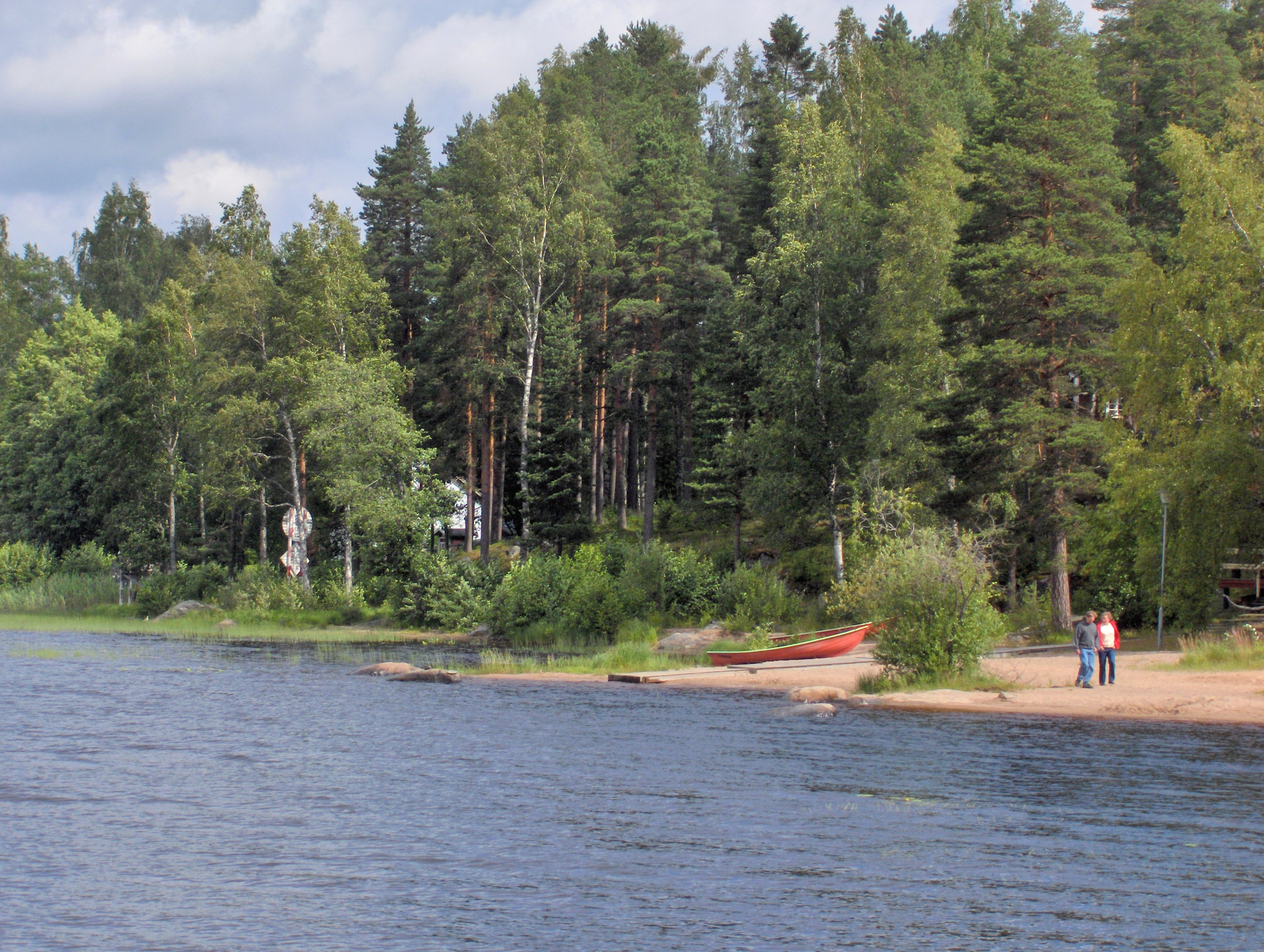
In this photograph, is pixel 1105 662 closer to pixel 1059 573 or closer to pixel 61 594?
pixel 1059 573

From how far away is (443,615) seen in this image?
49656mm

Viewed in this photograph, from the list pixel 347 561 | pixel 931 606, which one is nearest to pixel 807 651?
pixel 931 606

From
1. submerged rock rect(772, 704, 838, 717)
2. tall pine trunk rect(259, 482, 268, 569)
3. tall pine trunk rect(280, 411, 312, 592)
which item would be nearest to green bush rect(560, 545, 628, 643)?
tall pine trunk rect(280, 411, 312, 592)

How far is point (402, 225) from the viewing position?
68812mm

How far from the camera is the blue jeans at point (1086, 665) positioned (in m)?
27.3

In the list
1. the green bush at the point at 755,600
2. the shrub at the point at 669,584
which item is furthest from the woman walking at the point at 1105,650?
the shrub at the point at 669,584

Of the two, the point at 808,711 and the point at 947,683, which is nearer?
the point at 808,711

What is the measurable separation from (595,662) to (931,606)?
12.0 metres

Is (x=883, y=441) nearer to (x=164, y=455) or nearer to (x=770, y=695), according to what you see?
(x=770, y=695)

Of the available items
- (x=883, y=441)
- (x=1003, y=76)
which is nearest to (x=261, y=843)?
(x=883, y=441)

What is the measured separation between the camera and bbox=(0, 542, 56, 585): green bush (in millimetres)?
67562

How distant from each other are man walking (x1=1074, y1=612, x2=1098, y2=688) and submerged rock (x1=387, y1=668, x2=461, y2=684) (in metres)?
16.2

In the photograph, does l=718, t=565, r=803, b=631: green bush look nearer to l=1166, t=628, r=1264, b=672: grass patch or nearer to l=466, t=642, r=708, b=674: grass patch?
l=466, t=642, r=708, b=674: grass patch

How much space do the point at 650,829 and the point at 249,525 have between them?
180ft
